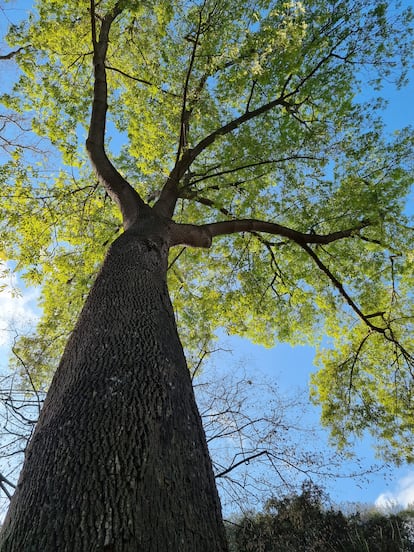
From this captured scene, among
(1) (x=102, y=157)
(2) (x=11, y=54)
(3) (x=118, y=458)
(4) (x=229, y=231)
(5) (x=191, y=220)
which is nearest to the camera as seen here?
(3) (x=118, y=458)

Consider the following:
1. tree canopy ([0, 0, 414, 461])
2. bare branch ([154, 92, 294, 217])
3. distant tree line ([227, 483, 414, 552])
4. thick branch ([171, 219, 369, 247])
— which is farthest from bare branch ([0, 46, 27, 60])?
distant tree line ([227, 483, 414, 552])

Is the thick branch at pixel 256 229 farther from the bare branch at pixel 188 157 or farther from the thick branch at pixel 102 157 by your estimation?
the thick branch at pixel 102 157

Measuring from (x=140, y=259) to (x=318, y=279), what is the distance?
17.9 ft

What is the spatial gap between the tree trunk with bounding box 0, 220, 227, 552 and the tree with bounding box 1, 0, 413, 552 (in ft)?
0.05

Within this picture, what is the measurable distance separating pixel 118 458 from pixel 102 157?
15.2ft

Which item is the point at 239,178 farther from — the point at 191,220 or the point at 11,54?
the point at 11,54

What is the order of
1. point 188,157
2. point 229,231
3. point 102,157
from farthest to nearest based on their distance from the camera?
point 188,157, point 229,231, point 102,157

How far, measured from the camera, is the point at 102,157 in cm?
518

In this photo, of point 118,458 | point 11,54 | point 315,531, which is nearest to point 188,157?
point 11,54

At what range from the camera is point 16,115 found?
6738mm

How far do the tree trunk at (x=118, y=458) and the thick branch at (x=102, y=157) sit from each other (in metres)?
2.53

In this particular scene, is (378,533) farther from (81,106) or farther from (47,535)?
(81,106)

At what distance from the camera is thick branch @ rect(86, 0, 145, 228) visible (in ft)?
15.5

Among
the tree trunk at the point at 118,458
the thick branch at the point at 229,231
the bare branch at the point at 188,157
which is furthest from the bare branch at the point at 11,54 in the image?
the tree trunk at the point at 118,458
